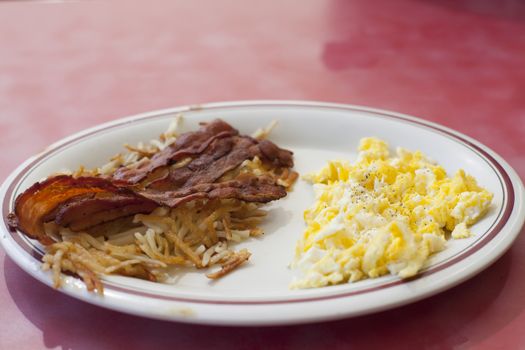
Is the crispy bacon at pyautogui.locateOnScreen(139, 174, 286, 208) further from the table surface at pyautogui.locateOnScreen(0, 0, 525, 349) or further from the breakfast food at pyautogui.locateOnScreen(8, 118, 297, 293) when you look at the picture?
the table surface at pyautogui.locateOnScreen(0, 0, 525, 349)

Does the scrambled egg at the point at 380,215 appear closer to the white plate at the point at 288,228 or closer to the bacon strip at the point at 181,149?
the white plate at the point at 288,228

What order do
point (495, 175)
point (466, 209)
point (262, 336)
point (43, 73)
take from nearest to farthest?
point (262, 336), point (466, 209), point (495, 175), point (43, 73)

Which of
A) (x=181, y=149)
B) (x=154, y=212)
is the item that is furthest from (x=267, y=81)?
(x=154, y=212)

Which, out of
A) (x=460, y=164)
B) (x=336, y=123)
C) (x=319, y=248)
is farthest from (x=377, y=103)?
(x=319, y=248)

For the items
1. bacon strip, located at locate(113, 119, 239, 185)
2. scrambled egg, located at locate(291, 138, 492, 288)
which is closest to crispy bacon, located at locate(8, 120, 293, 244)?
bacon strip, located at locate(113, 119, 239, 185)

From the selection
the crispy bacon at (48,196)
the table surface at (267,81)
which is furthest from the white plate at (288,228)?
the table surface at (267,81)

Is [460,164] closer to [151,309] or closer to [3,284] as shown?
[151,309]
